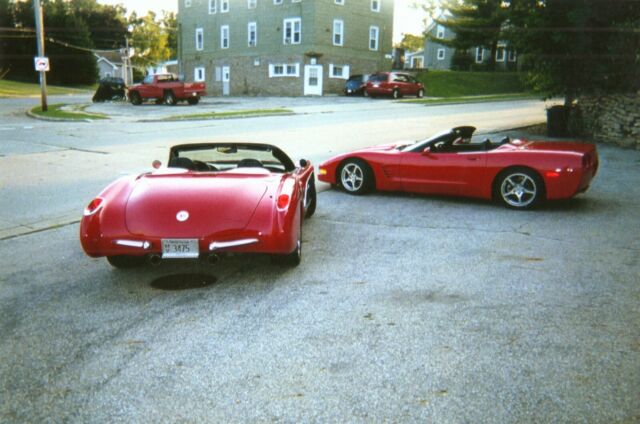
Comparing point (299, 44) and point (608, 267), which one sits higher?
point (299, 44)

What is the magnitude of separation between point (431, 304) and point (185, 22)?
55.1 metres

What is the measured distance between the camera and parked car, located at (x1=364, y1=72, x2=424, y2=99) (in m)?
39.7

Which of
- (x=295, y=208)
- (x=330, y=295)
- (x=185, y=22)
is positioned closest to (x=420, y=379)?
(x=330, y=295)

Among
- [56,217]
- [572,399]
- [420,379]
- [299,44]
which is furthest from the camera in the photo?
[299,44]

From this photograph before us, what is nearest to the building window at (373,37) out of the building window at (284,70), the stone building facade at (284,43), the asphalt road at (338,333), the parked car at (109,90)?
the stone building facade at (284,43)

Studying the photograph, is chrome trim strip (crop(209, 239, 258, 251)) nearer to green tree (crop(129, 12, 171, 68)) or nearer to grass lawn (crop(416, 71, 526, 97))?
grass lawn (crop(416, 71, 526, 97))

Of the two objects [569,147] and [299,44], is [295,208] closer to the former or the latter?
[569,147]

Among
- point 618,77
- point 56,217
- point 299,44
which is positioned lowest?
point 56,217

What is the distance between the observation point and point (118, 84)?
1500 inches

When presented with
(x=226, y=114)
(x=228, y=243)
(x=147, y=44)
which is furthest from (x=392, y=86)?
(x=147, y=44)

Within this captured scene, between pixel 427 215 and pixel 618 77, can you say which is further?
pixel 618 77

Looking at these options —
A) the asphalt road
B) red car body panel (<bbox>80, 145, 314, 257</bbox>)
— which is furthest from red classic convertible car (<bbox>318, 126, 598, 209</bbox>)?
red car body panel (<bbox>80, 145, 314, 257</bbox>)

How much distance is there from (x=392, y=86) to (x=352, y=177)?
103 ft

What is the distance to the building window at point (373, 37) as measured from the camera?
1935 inches
